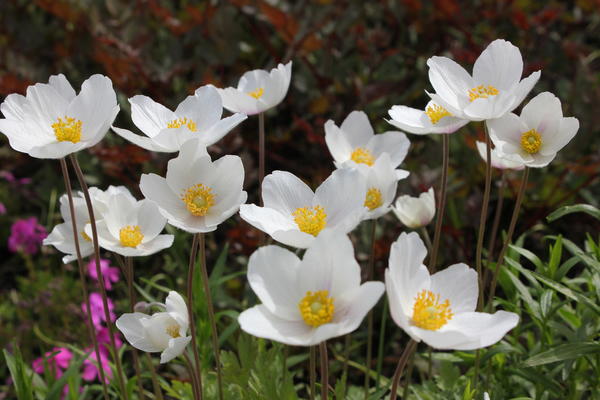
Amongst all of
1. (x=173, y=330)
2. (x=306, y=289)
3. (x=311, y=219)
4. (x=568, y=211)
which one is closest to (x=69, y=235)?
(x=173, y=330)

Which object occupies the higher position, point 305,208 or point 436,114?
point 436,114

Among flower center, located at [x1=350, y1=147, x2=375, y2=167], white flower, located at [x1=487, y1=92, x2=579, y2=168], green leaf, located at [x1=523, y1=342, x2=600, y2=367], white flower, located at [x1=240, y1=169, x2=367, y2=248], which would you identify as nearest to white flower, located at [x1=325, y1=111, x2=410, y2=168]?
flower center, located at [x1=350, y1=147, x2=375, y2=167]

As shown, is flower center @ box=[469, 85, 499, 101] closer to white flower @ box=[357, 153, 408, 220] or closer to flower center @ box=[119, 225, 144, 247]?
white flower @ box=[357, 153, 408, 220]

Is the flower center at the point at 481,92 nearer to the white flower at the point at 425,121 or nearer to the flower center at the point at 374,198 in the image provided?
the white flower at the point at 425,121

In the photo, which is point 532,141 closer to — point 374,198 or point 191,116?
point 374,198

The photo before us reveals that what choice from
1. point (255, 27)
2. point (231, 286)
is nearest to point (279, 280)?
point (231, 286)

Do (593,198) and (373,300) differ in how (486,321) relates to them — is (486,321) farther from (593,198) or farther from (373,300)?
(593,198)

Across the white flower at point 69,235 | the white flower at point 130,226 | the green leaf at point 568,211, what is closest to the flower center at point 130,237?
the white flower at point 130,226
